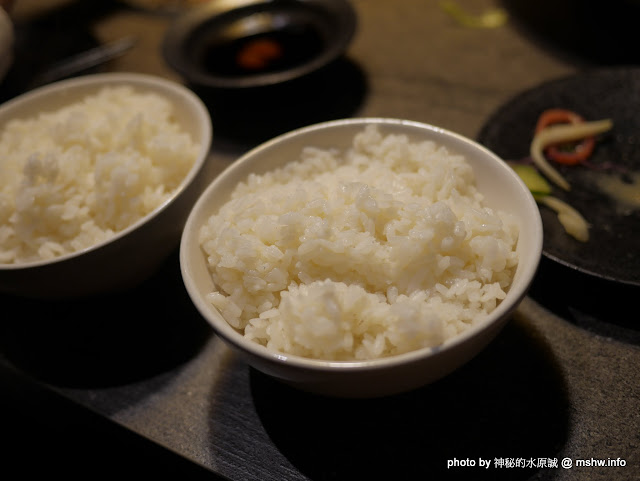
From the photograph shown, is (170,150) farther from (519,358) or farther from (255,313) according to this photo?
(519,358)

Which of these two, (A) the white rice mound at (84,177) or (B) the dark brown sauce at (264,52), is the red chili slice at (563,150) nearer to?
(B) the dark brown sauce at (264,52)

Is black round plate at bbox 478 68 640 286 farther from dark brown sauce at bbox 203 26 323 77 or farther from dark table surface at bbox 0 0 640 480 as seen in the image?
dark brown sauce at bbox 203 26 323 77

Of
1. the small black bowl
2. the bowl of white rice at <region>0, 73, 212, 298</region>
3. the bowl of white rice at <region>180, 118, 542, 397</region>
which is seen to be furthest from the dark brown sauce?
the bowl of white rice at <region>180, 118, 542, 397</region>

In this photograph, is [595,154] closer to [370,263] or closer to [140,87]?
[370,263]

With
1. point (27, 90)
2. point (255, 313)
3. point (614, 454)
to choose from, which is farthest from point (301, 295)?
point (27, 90)

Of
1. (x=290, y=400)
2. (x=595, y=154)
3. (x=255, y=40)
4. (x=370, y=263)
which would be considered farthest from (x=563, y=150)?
(x=255, y=40)
